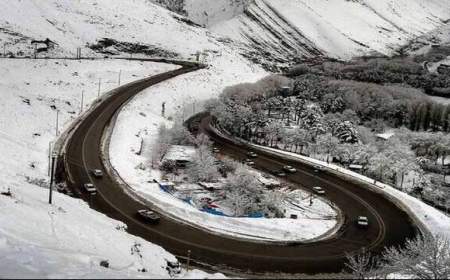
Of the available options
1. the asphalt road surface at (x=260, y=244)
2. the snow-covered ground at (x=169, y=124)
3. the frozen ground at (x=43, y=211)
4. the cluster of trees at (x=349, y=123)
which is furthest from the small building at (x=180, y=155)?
the cluster of trees at (x=349, y=123)

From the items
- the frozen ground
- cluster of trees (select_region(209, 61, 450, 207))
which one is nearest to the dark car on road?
cluster of trees (select_region(209, 61, 450, 207))

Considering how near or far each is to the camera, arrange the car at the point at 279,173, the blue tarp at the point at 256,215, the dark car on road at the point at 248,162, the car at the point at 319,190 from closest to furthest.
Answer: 1. the blue tarp at the point at 256,215
2. the car at the point at 319,190
3. the car at the point at 279,173
4. the dark car on road at the point at 248,162

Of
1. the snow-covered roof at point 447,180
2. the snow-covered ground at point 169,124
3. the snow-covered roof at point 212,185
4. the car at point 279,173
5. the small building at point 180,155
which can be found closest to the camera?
the snow-covered ground at point 169,124

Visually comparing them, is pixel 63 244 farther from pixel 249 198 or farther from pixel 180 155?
pixel 180 155

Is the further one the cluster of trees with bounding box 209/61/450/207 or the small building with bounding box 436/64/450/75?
the small building with bounding box 436/64/450/75

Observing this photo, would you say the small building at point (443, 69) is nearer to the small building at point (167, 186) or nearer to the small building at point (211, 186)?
the small building at point (211, 186)

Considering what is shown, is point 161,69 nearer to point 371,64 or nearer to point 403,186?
point 403,186

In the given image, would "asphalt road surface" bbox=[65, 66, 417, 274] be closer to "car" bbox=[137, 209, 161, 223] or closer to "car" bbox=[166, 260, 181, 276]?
"car" bbox=[137, 209, 161, 223]
